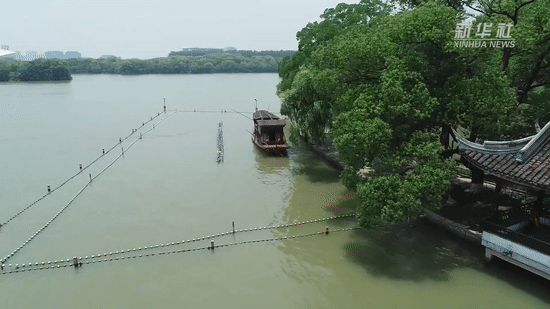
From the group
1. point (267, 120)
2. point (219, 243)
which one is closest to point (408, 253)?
point (219, 243)

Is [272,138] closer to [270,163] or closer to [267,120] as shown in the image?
[267,120]

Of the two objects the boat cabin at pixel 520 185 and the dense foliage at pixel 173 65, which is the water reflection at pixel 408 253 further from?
the dense foliage at pixel 173 65

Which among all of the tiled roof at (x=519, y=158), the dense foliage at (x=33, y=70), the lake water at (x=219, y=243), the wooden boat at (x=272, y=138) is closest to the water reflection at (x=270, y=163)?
the lake water at (x=219, y=243)

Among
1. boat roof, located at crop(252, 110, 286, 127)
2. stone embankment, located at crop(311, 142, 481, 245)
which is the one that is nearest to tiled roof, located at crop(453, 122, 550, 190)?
stone embankment, located at crop(311, 142, 481, 245)

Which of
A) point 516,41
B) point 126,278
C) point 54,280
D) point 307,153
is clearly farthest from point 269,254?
point 307,153

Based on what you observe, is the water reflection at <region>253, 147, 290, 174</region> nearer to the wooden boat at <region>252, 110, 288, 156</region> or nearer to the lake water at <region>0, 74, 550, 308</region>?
the lake water at <region>0, 74, 550, 308</region>

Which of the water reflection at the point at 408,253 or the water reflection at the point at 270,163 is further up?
the water reflection at the point at 408,253
